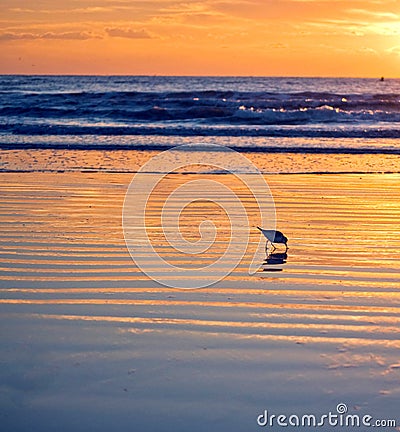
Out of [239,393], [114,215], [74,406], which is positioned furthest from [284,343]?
[114,215]

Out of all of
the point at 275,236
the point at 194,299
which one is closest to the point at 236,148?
Result: the point at 275,236

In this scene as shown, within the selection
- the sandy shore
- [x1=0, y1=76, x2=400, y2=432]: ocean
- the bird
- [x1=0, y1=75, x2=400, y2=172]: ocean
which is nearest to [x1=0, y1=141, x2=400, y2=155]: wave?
[x1=0, y1=75, x2=400, y2=172]: ocean

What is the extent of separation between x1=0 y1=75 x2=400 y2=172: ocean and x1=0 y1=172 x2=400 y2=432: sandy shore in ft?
22.4

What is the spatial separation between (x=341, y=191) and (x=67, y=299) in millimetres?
6149

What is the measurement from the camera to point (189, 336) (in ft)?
14.1

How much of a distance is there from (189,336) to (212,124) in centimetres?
2295

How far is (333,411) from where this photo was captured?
3426 mm

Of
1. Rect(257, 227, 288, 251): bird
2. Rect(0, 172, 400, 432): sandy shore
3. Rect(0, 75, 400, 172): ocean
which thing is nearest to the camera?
Rect(0, 172, 400, 432): sandy shore

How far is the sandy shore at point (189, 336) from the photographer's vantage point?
344 cm

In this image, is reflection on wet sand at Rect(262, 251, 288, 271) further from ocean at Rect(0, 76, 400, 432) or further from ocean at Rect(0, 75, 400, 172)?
ocean at Rect(0, 75, 400, 172)

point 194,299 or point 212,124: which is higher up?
point 212,124

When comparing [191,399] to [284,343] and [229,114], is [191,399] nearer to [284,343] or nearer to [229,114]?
[284,343]

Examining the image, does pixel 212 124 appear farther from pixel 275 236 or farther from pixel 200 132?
pixel 275 236

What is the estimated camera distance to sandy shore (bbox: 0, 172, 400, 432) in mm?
3438
